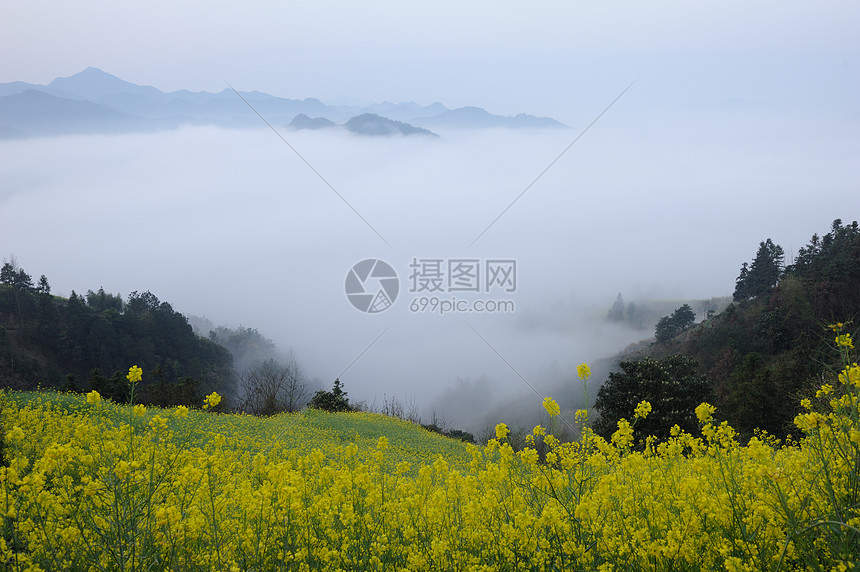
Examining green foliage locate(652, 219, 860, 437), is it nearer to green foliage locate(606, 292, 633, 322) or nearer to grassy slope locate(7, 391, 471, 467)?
grassy slope locate(7, 391, 471, 467)

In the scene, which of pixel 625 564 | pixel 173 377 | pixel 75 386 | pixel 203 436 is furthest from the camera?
pixel 173 377

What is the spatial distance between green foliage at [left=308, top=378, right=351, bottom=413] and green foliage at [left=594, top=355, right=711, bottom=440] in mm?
10920

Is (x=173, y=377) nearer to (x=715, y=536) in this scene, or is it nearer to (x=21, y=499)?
(x=21, y=499)

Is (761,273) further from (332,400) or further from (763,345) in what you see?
(332,400)

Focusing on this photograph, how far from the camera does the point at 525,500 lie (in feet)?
13.0

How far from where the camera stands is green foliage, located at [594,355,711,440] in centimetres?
1781

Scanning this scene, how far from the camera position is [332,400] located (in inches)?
998

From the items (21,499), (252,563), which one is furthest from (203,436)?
(252,563)

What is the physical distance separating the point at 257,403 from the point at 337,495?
23045 mm

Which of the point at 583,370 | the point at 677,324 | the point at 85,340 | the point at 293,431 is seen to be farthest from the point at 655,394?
the point at 85,340

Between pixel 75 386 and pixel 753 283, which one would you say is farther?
pixel 753 283

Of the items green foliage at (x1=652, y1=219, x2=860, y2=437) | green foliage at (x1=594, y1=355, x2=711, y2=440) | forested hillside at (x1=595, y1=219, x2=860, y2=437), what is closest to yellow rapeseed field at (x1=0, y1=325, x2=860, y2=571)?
forested hillside at (x1=595, y1=219, x2=860, y2=437)

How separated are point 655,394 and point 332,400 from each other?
42.6ft

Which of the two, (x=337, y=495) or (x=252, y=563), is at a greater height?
(x=337, y=495)
